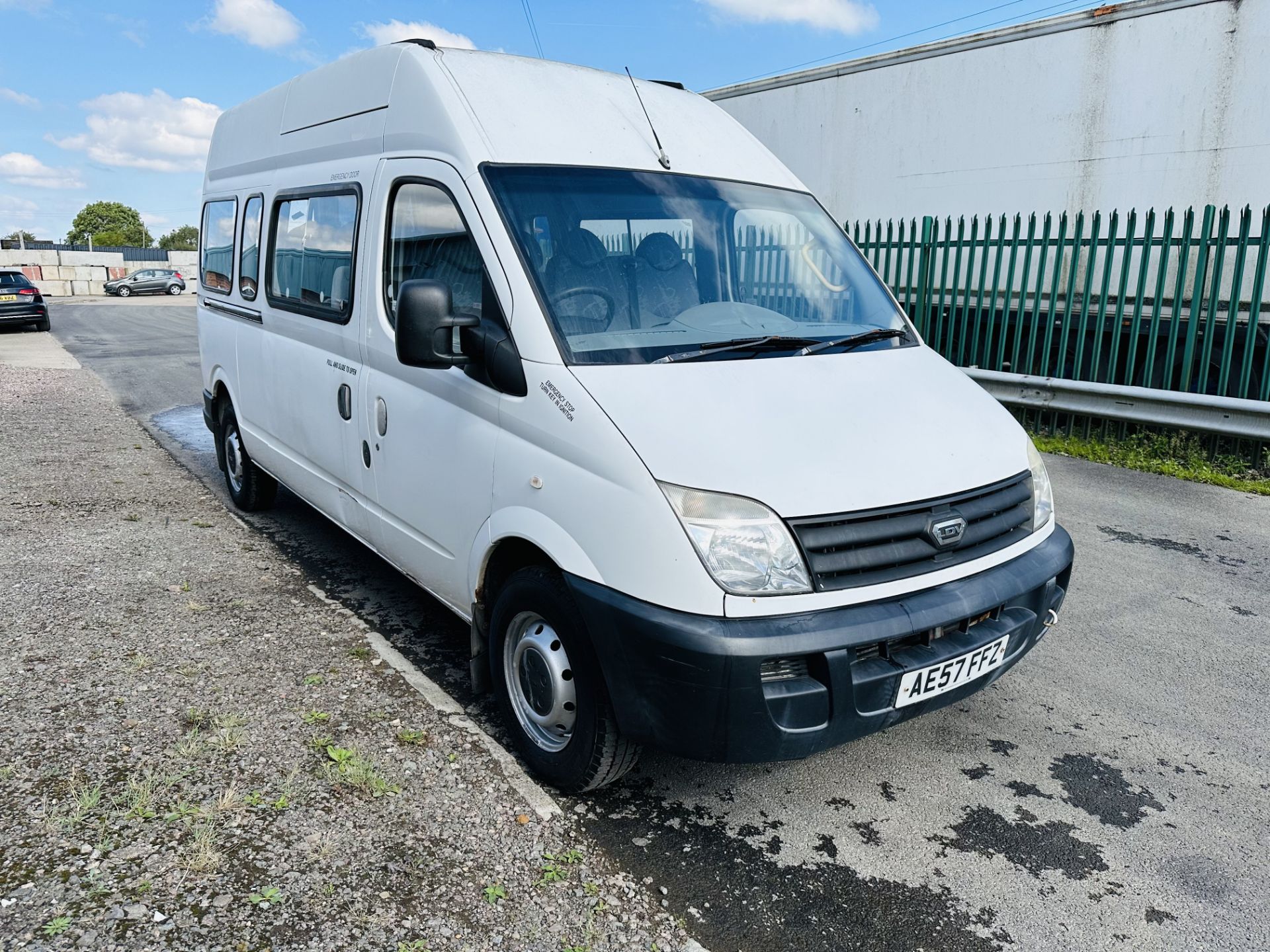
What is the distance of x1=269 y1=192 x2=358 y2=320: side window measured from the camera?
413cm

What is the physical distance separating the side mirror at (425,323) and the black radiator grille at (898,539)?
129 cm

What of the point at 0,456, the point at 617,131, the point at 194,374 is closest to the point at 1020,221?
the point at 617,131

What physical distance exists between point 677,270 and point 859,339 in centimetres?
73

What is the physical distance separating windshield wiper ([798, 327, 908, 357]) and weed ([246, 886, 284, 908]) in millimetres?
2286

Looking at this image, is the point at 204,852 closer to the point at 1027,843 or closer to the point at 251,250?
the point at 1027,843

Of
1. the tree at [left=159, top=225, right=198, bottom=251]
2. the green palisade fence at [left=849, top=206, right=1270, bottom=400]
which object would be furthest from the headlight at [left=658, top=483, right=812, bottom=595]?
the tree at [left=159, top=225, right=198, bottom=251]

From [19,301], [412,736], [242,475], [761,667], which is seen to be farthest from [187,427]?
[19,301]

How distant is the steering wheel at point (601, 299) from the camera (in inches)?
121

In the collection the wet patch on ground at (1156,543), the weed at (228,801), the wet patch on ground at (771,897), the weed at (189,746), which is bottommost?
the wet patch on ground at (771,897)

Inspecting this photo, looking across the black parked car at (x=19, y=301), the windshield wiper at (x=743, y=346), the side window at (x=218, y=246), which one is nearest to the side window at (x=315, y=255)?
the side window at (x=218, y=246)

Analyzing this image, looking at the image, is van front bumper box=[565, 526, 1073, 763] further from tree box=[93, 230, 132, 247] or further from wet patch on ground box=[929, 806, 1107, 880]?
tree box=[93, 230, 132, 247]

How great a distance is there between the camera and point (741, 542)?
2539mm

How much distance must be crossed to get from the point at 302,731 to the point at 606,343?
69.9 inches

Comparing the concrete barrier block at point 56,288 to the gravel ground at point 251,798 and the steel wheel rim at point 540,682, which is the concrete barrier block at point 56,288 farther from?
the steel wheel rim at point 540,682
